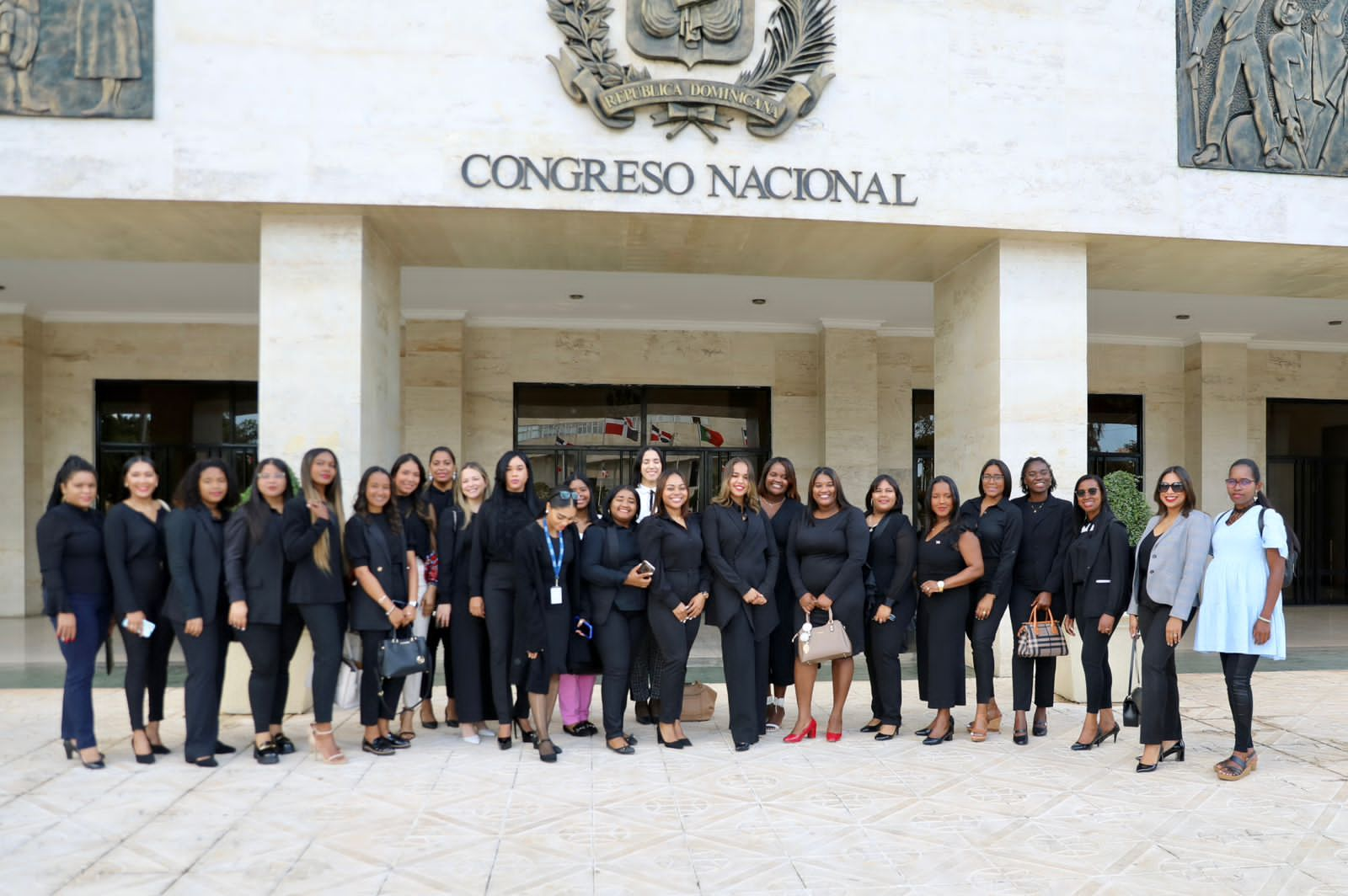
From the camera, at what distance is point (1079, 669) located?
23.6ft

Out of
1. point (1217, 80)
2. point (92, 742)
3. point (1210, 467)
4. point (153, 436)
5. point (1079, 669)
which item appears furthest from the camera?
point (1210, 467)

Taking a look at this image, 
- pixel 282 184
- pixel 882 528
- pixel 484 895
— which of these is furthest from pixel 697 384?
pixel 484 895

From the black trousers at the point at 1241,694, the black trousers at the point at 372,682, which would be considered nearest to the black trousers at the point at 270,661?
the black trousers at the point at 372,682

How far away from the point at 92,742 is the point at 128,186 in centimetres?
429

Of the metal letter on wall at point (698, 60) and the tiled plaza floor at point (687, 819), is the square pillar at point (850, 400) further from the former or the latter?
the tiled plaza floor at point (687, 819)

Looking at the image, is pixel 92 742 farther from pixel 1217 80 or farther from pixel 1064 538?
pixel 1217 80

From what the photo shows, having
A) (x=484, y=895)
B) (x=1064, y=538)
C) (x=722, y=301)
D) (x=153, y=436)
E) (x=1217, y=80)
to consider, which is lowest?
(x=484, y=895)

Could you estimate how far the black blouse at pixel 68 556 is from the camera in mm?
5117

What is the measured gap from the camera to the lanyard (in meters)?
5.44

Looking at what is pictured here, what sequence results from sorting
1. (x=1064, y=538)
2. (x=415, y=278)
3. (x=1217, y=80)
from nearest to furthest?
(x=1064, y=538) → (x=1217, y=80) → (x=415, y=278)

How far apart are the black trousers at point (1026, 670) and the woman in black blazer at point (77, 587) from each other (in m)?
5.11

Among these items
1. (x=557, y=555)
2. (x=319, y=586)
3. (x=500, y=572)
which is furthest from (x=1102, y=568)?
(x=319, y=586)

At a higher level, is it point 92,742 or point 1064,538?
point 1064,538

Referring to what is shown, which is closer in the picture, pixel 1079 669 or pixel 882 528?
pixel 882 528
